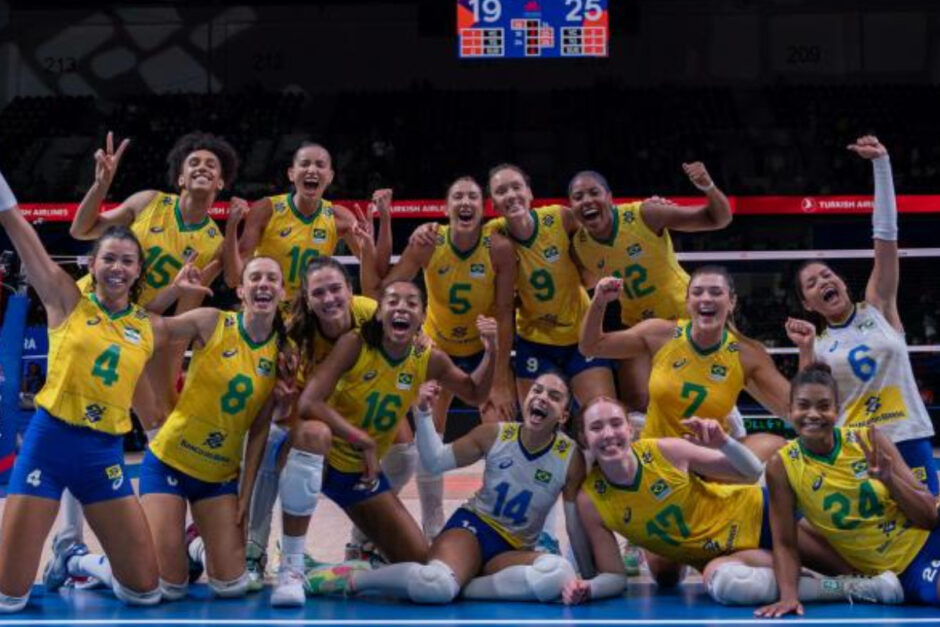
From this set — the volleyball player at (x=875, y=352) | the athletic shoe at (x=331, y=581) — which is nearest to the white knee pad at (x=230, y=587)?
the athletic shoe at (x=331, y=581)

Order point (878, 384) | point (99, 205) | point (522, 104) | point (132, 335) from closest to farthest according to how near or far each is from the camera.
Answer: point (132, 335)
point (878, 384)
point (99, 205)
point (522, 104)

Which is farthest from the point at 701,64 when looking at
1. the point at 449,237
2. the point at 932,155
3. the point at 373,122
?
the point at 449,237

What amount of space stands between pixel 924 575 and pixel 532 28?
943cm

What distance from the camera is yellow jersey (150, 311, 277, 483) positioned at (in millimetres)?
4777

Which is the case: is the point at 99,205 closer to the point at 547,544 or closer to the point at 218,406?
the point at 218,406

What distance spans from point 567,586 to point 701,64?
531 inches

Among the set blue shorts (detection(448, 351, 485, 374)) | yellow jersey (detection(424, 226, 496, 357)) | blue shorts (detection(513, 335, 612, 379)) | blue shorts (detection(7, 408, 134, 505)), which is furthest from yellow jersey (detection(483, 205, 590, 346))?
blue shorts (detection(7, 408, 134, 505))

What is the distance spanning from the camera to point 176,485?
189 inches

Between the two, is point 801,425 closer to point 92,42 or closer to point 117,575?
point 117,575

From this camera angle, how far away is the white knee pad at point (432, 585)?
458cm

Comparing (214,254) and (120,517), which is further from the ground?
(214,254)

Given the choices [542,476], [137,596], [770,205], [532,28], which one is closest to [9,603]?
[137,596]

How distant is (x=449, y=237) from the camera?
5.79 meters

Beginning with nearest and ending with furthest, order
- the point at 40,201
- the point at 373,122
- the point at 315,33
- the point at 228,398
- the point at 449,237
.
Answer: the point at 228,398 → the point at 449,237 → the point at 40,201 → the point at 373,122 → the point at 315,33
